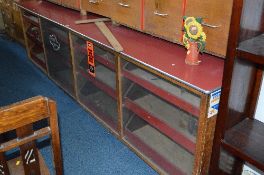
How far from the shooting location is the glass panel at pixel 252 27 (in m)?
0.90

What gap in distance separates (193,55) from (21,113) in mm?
1013

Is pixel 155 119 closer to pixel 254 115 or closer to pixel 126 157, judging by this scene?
pixel 126 157

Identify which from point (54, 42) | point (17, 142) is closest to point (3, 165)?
point (17, 142)

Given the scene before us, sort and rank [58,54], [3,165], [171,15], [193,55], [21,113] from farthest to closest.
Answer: [58,54]
[171,15]
[193,55]
[3,165]
[21,113]

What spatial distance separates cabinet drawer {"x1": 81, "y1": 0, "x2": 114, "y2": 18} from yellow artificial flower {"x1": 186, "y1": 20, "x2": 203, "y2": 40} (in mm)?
Result: 918

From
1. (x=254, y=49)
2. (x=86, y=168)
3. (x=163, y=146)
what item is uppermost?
(x=254, y=49)

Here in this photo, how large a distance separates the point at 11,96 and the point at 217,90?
89.7 inches

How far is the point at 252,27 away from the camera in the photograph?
968mm

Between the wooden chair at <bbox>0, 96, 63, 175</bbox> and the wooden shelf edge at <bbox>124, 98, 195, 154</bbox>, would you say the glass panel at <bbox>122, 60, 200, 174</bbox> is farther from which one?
the wooden chair at <bbox>0, 96, 63, 175</bbox>

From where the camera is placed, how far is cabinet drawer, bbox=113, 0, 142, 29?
6.36 feet

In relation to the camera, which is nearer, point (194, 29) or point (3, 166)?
point (3, 166)

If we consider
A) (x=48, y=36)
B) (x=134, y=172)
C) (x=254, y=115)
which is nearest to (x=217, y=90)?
(x=254, y=115)

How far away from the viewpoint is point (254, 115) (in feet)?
4.11

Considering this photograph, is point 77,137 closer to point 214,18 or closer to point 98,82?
point 98,82
